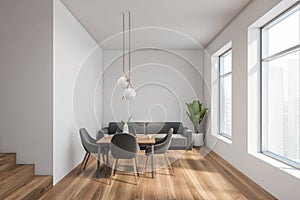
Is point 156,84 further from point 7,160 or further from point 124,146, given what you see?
point 7,160

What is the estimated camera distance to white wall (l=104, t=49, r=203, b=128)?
27.1ft

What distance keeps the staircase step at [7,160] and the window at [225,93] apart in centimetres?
427

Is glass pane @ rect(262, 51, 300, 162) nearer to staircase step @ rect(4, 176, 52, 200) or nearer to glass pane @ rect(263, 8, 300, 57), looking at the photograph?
glass pane @ rect(263, 8, 300, 57)

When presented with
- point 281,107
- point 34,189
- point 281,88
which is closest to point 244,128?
point 281,107

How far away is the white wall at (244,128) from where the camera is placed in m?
3.36

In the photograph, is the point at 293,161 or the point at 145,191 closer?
the point at 293,161

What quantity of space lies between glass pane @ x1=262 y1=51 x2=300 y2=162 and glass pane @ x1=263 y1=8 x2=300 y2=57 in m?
0.15

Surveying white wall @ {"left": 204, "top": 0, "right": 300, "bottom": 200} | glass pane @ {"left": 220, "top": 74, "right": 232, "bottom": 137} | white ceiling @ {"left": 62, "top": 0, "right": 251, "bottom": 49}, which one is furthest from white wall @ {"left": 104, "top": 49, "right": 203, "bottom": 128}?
white wall @ {"left": 204, "top": 0, "right": 300, "bottom": 200}

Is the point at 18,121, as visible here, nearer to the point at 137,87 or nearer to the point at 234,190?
the point at 234,190

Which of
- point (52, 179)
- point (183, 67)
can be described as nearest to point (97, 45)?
point (183, 67)

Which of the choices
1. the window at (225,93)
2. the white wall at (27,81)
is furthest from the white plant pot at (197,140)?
the white wall at (27,81)

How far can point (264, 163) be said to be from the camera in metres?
3.83

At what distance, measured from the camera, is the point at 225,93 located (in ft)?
22.1

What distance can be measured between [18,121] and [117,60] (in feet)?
15.4
